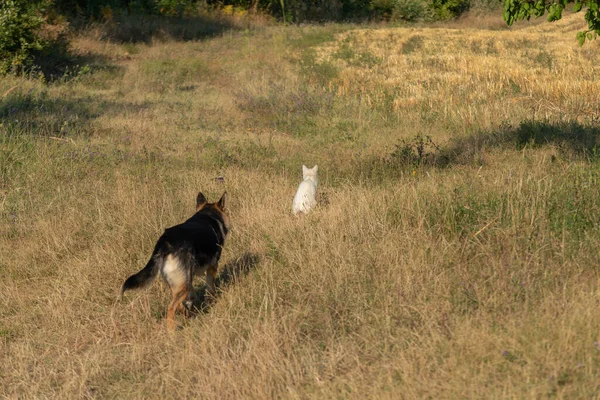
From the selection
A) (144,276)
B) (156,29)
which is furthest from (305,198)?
(156,29)

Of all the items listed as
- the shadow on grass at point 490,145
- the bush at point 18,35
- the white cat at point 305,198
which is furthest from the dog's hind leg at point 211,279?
the bush at point 18,35

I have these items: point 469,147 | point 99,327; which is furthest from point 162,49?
point 99,327

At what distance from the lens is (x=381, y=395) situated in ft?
11.1

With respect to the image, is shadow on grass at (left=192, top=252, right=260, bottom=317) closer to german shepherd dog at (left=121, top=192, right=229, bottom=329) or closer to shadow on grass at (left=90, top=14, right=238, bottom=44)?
german shepherd dog at (left=121, top=192, right=229, bottom=329)

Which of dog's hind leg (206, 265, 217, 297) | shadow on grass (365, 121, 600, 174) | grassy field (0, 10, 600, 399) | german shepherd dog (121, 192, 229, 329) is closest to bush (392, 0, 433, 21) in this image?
grassy field (0, 10, 600, 399)

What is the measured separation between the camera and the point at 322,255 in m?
5.28

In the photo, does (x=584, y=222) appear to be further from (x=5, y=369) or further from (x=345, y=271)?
(x=5, y=369)

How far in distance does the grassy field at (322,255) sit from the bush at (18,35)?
16.3 ft

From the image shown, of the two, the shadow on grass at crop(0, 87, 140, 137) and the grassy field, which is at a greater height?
the grassy field

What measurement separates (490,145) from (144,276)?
646 centimetres

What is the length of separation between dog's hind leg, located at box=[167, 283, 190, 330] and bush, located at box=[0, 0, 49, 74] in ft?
44.5

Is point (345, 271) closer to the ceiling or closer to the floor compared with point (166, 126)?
closer to the ceiling

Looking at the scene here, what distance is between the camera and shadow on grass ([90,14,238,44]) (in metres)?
27.9

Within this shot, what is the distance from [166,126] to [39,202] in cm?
533
